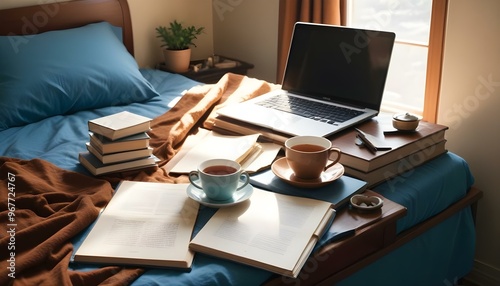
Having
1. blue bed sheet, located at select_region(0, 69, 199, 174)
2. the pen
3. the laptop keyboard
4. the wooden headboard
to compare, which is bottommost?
blue bed sheet, located at select_region(0, 69, 199, 174)

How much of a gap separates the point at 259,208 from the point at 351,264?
25cm

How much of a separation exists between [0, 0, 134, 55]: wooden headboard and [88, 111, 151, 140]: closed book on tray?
3.30 feet

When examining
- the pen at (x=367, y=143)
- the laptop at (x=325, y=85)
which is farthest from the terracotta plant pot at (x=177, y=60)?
the pen at (x=367, y=143)

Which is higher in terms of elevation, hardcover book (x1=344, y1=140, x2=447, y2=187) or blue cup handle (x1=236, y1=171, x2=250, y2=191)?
blue cup handle (x1=236, y1=171, x2=250, y2=191)

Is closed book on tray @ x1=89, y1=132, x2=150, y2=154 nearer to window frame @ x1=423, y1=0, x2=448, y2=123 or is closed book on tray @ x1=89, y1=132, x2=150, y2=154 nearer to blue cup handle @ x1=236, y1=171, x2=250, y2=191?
blue cup handle @ x1=236, y1=171, x2=250, y2=191

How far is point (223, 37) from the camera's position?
10.1 ft

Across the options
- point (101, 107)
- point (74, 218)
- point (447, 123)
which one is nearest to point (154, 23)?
point (101, 107)

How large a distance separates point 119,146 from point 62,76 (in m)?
0.73

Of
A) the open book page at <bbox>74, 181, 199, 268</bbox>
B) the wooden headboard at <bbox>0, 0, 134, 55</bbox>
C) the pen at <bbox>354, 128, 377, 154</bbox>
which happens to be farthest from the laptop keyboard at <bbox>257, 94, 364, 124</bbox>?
the wooden headboard at <bbox>0, 0, 134, 55</bbox>

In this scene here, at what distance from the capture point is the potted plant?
2.72 metres

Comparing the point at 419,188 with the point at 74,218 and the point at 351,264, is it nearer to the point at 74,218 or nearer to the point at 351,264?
the point at 351,264

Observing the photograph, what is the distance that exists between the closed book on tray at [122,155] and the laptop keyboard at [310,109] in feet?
1.64

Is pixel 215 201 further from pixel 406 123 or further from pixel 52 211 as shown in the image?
pixel 406 123

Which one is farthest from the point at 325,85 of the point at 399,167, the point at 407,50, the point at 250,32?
the point at 250,32
